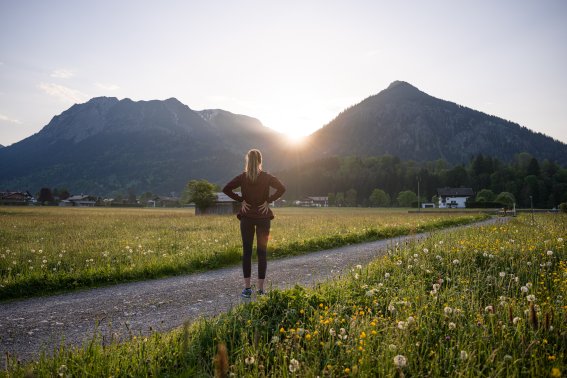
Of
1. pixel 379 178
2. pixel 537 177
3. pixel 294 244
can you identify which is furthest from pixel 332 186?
pixel 294 244

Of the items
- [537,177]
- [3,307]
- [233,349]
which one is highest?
[537,177]

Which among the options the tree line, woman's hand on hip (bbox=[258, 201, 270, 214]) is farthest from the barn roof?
woman's hand on hip (bbox=[258, 201, 270, 214])

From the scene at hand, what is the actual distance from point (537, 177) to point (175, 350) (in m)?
152

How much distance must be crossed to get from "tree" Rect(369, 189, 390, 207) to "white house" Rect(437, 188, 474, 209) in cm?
1992

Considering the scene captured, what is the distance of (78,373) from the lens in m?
3.78

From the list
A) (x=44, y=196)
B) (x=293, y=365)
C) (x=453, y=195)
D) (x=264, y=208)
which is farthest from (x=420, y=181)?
(x=44, y=196)

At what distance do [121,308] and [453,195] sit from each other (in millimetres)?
142538

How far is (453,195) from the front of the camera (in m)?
132

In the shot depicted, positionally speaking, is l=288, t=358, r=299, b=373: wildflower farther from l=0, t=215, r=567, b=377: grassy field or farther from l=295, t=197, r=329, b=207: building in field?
l=295, t=197, r=329, b=207: building in field

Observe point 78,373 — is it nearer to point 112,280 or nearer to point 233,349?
point 233,349

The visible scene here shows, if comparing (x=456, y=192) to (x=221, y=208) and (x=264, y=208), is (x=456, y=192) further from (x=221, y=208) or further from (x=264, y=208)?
(x=264, y=208)

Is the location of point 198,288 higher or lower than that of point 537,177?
lower

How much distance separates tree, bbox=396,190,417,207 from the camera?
13065 centimetres

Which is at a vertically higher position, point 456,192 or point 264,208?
point 456,192
